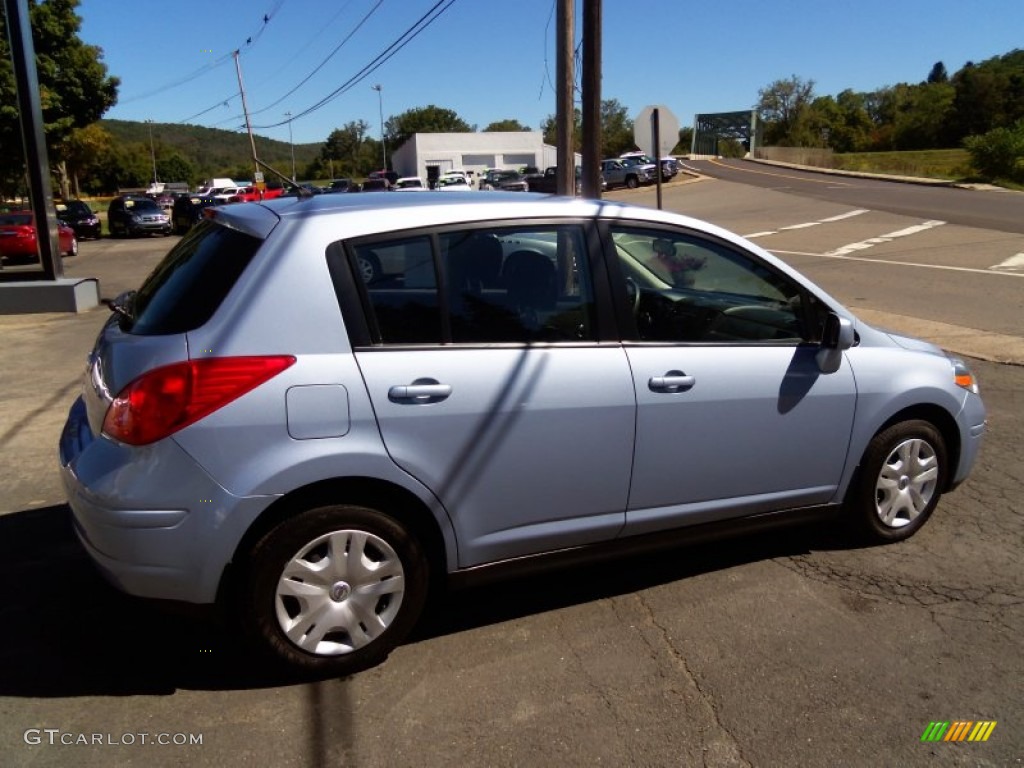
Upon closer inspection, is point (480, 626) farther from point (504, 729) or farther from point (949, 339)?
point (949, 339)

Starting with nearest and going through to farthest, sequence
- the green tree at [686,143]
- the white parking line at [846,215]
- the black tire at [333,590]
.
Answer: the black tire at [333,590]
the white parking line at [846,215]
the green tree at [686,143]

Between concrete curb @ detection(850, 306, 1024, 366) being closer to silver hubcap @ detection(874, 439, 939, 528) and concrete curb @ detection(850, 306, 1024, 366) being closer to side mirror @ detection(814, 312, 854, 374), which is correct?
silver hubcap @ detection(874, 439, 939, 528)

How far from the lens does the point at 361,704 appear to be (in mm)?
2891

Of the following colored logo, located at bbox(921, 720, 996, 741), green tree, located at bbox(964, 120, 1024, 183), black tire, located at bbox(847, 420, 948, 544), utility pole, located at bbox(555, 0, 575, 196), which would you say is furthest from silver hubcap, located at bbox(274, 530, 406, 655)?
green tree, located at bbox(964, 120, 1024, 183)

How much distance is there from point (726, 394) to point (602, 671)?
126 centimetres

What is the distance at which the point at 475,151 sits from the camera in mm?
84188

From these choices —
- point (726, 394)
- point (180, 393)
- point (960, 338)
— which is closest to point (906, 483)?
point (726, 394)

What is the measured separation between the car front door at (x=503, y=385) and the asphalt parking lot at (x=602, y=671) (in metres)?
0.48

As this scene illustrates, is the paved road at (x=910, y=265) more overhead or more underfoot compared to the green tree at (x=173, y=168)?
more underfoot

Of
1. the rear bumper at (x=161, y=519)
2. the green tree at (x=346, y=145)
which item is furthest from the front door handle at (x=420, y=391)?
the green tree at (x=346, y=145)

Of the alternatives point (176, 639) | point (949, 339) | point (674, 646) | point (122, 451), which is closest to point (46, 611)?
point (176, 639)

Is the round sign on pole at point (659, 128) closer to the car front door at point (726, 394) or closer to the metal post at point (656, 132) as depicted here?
the metal post at point (656, 132)

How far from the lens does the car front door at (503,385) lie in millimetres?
2973

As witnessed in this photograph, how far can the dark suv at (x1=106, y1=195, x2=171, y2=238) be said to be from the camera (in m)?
35.0
